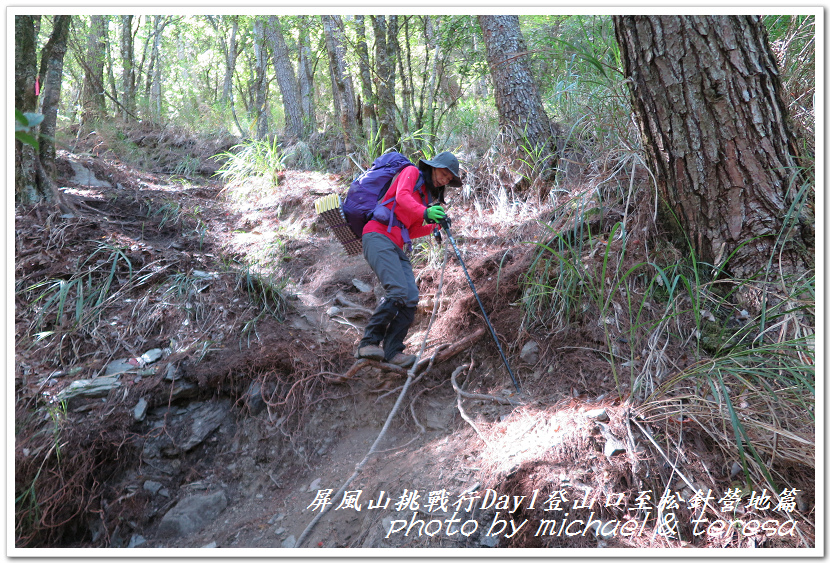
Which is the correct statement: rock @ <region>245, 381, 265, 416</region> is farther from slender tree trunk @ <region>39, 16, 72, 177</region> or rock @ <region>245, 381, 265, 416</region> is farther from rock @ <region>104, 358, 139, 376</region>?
slender tree trunk @ <region>39, 16, 72, 177</region>

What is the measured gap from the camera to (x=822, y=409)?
2184mm

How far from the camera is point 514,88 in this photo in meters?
5.48

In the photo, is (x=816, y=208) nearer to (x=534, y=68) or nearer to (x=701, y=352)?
(x=701, y=352)

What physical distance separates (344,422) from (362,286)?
158 centimetres

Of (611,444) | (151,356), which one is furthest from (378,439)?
(151,356)

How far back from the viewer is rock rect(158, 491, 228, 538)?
3.12 meters

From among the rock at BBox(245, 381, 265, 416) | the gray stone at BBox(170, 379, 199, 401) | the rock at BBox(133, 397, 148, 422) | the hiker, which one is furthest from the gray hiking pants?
the rock at BBox(133, 397, 148, 422)

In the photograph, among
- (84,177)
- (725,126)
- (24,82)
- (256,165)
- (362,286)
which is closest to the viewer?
(725,126)

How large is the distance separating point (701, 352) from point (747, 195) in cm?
103

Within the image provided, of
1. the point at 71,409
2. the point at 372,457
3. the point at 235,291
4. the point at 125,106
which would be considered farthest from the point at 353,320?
the point at 125,106

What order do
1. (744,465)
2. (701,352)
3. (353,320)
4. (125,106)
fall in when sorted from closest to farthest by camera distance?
(744,465) → (701,352) → (353,320) → (125,106)

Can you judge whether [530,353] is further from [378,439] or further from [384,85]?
[384,85]

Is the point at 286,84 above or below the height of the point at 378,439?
above

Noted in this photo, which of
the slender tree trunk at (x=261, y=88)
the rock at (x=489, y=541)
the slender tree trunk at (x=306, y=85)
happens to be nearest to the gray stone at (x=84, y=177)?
the slender tree trunk at (x=261, y=88)
